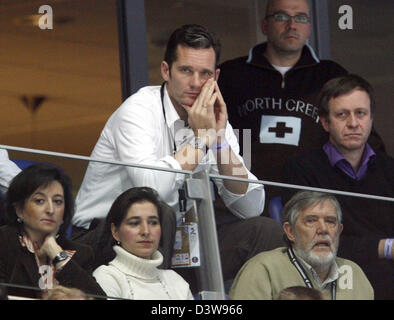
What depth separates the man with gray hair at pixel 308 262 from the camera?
4.75 meters

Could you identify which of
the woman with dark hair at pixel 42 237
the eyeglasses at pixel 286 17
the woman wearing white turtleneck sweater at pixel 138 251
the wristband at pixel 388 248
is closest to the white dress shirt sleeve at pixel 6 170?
the woman with dark hair at pixel 42 237

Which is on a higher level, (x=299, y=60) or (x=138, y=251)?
(x=299, y=60)

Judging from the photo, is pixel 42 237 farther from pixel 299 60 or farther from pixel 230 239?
pixel 299 60

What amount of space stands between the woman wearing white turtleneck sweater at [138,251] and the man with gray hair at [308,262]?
29 cm

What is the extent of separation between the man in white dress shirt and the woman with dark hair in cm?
9

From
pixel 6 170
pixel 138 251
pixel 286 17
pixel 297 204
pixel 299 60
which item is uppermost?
pixel 286 17

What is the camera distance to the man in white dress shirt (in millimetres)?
4613

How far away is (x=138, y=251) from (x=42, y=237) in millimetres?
369

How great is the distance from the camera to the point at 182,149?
5.48 m

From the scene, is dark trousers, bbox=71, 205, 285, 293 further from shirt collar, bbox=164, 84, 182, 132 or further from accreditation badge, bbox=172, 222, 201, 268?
shirt collar, bbox=164, 84, 182, 132

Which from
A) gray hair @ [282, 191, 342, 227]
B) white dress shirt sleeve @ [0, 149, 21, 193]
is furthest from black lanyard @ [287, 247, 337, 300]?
white dress shirt sleeve @ [0, 149, 21, 193]

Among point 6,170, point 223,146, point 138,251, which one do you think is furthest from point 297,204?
point 6,170

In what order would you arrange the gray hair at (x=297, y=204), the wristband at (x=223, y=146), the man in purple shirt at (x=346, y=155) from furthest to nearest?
the man in purple shirt at (x=346, y=155)
the wristband at (x=223, y=146)
the gray hair at (x=297, y=204)

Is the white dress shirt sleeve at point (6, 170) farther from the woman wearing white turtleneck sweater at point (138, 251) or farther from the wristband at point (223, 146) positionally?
the wristband at point (223, 146)
